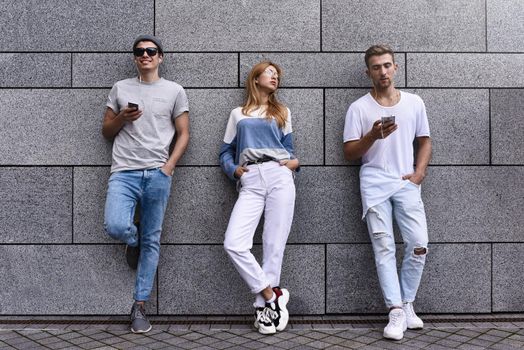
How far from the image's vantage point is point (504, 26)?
5.25m

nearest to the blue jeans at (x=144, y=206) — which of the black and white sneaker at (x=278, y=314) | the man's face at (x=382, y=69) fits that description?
the black and white sneaker at (x=278, y=314)

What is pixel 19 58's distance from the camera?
517cm

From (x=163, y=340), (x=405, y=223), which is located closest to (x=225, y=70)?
(x=405, y=223)

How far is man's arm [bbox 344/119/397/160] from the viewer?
4.37 m

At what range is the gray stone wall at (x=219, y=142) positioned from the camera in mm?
5113

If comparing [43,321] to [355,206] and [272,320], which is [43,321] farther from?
[355,206]

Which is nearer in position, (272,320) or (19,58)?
(272,320)

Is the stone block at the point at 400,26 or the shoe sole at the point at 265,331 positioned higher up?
the stone block at the point at 400,26

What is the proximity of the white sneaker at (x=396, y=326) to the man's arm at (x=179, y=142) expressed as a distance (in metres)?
2.39

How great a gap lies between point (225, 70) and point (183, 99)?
1.91 feet

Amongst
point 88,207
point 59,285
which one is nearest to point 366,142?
point 88,207

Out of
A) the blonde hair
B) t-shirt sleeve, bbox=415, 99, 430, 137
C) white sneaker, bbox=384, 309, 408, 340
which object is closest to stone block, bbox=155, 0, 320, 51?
the blonde hair

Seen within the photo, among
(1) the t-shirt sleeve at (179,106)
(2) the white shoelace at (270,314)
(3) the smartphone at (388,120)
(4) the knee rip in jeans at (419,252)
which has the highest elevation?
(1) the t-shirt sleeve at (179,106)

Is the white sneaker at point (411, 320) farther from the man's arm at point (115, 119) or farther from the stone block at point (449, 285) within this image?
the man's arm at point (115, 119)
